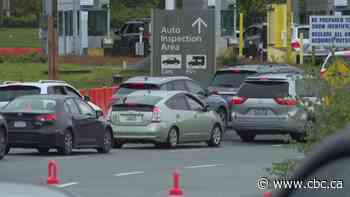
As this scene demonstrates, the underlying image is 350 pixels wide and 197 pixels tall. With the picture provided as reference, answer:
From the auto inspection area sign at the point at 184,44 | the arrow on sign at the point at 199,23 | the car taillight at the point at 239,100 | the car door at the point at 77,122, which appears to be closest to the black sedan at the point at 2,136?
the car door at the point at 77,122

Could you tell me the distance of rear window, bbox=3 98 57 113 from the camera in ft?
77.7

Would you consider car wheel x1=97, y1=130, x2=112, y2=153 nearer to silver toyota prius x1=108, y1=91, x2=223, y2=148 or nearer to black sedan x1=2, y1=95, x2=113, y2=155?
black sedan x1=2, y1=95, x2=113, y2=155

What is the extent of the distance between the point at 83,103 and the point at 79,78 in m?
17.9

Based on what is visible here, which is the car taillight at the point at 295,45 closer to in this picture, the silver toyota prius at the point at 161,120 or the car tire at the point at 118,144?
the silver toyota prius at the point at 161,120

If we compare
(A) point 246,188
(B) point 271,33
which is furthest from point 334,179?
(B) point 271,33

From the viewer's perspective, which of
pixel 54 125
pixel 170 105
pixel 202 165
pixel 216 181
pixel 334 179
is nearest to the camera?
pixel 334 179

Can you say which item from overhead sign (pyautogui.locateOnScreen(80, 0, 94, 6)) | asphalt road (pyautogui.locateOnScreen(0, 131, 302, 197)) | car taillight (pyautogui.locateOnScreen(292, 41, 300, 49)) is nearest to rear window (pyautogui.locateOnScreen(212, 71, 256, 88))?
asphalt road (pyautogui.locateOnScreen(0, 131, 302, 197))

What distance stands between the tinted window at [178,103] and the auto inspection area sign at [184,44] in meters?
8.09

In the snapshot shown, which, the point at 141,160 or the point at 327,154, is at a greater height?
the point at 327,154

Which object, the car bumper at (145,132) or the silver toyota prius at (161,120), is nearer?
A: the car bumper at (145,132)

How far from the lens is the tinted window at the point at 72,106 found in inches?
949

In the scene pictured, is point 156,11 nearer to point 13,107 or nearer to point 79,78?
point 79,78

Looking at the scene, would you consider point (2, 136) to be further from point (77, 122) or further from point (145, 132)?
point (145, 132)

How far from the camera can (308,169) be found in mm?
3414
